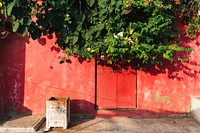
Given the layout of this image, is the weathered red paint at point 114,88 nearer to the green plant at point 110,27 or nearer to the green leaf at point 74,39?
the green plant at point 110,27

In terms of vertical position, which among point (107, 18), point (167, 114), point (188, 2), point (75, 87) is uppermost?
point (188, 2)

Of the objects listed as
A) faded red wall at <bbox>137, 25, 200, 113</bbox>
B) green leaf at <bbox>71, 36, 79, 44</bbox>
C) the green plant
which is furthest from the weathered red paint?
green leaf at <bbox>71, 36, 79, 44</bbox>

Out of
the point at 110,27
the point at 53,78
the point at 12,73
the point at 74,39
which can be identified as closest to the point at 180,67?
the point at 110,27

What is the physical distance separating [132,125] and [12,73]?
→ 3.42 metres

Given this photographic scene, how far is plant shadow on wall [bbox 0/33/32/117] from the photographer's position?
7.16 metres

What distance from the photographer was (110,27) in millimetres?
6348

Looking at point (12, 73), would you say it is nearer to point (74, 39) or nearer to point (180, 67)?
point (74, 39)

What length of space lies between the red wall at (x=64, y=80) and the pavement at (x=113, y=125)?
39 cm

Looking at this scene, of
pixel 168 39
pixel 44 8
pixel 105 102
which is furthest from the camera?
pixel 105 102

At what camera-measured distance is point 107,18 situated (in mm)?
6402

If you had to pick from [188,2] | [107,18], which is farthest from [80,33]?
[188,2]

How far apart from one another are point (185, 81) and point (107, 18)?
9.64ft

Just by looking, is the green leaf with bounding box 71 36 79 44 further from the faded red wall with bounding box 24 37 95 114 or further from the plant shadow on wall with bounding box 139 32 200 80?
the plant shadow on wall with bounding box 139 32 200 80

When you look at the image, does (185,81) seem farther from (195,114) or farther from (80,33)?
(80,33)
